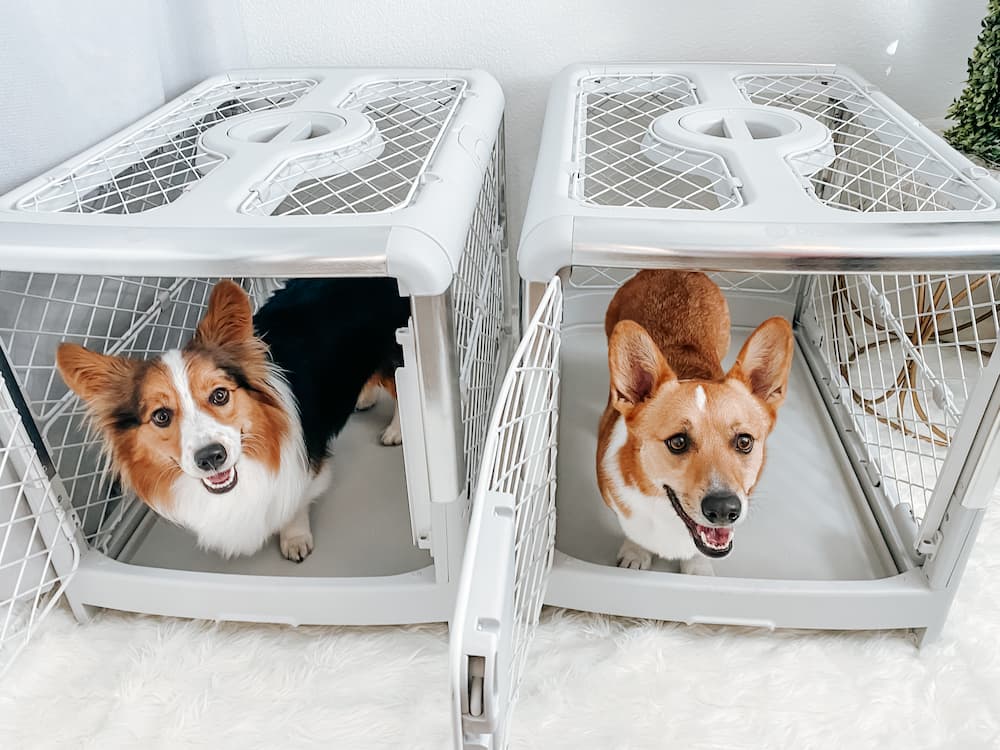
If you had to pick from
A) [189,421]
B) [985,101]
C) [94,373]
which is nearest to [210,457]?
[189,421]

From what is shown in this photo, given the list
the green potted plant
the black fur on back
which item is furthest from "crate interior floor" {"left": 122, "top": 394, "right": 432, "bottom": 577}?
the green potted plant

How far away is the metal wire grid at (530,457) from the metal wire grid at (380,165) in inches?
8.5

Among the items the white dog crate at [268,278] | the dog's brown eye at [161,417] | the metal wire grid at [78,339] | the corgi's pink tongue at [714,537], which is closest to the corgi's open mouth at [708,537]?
the corgi's pink tongue at [714,537]

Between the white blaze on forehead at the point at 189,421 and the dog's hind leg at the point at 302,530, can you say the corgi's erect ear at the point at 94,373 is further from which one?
the dog's hind leg at the point at 302,530

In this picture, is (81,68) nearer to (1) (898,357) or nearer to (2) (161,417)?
(2) (161,417)

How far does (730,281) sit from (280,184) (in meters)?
1.07

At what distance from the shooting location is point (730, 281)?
5.24 ft

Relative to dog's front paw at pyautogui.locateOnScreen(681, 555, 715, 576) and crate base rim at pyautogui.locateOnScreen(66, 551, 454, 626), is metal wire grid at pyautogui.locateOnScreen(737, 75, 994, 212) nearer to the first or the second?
dog's front paw at pyautogui.locateOnScreen(681, 555, 715, 576)

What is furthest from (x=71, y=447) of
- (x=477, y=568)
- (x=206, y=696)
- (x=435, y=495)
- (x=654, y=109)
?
(x=654, y=109)

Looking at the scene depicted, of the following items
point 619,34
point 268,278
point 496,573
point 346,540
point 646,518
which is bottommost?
point 346,540

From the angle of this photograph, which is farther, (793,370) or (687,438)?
(793,370)

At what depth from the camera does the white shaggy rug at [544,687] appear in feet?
2.77

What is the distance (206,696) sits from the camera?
893 mm

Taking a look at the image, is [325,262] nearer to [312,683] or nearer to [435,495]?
[435,495]
